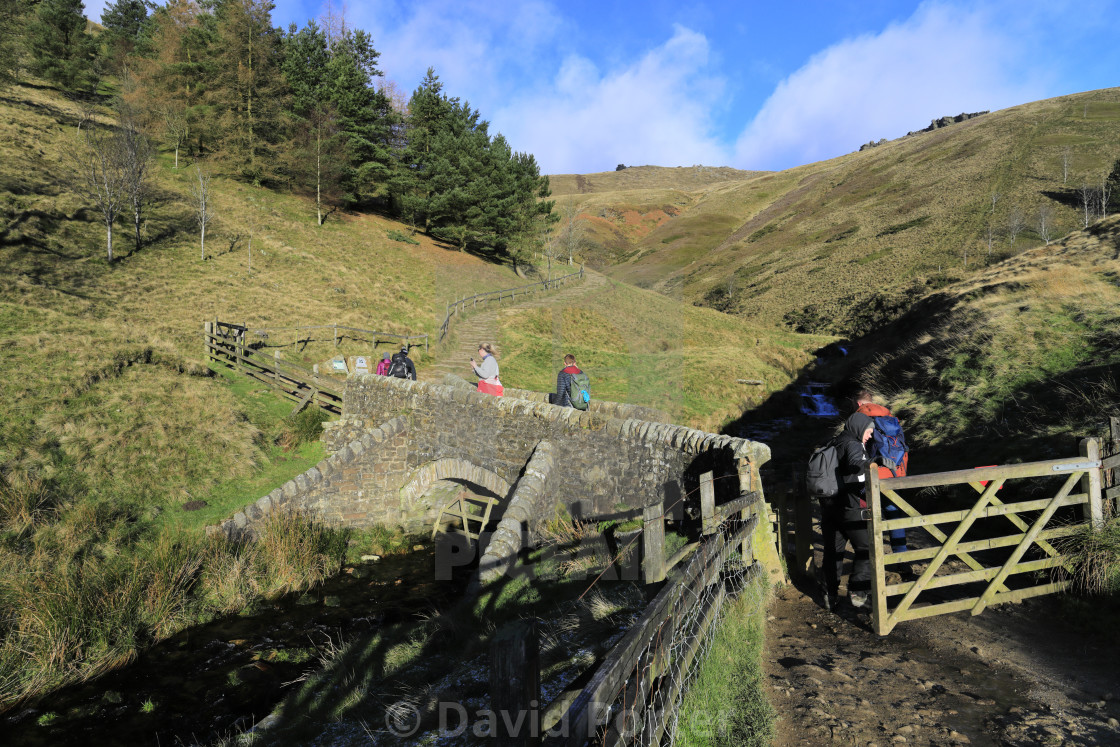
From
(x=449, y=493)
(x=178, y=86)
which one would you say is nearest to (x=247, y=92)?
(x=178, y=86)

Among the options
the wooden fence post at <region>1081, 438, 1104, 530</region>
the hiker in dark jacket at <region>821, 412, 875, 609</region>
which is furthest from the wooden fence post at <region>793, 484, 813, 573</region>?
the wooden fence post at <region>1081, 438, 1104, 530</region>

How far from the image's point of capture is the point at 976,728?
11.5 ft

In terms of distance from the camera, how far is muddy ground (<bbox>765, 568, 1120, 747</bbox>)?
350 centimetres

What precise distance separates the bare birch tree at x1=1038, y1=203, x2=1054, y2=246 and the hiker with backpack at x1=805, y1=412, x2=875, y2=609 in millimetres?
58353

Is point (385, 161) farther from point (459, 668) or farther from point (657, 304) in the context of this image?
point (459, 668)

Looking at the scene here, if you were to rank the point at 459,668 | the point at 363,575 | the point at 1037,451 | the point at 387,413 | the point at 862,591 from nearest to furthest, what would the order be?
the point at 862,591 → the point at 459,668 → the point at 1037,451 → the point at 363,575 → the point at 387,413

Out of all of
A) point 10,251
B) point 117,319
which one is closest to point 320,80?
point 10,251

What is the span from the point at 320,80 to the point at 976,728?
5411cm

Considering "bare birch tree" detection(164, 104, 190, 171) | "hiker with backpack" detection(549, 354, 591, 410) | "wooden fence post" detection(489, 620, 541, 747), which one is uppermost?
"bare birch tree" detection(164, 104, 190, 171)

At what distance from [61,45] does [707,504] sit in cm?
6708

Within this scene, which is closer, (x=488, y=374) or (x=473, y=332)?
(x=488, y=374)

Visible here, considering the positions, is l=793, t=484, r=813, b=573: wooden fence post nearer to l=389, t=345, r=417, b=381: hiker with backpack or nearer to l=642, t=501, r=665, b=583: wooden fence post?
l=642, t=501, r=665, b=583: wooden fence post

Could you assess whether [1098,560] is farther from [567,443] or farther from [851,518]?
[567,443]

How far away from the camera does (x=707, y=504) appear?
5.38 m
